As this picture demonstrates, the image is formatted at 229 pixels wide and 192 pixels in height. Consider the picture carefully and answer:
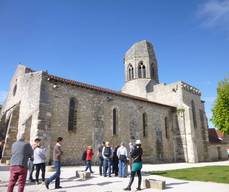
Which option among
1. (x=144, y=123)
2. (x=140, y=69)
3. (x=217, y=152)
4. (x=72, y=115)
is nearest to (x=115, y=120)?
(x=144, y=123)

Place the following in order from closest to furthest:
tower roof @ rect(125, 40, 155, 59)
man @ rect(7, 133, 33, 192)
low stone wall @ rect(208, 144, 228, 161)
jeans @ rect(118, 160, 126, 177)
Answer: man @ rect(7, 133, 33, 192)
jeans @ rect(118, 160, 126, 177)
low stone wall @ rect(208, 144, 228, 161)
tower roof @ rect(125, 40, 155, 59)

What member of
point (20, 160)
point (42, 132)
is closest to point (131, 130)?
point (42, 132)

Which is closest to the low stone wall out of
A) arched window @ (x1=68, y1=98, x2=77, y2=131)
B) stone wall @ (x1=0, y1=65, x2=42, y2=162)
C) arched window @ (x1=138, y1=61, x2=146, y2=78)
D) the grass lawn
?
arched window @ (x1=138, y1=61, x2=146, y2=78)

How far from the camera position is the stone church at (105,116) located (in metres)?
17.2

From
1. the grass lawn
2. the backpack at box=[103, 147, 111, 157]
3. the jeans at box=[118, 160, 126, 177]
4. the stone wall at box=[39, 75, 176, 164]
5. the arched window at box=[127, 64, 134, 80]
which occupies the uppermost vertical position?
the arched window at box=[127, 64, 134, 80]

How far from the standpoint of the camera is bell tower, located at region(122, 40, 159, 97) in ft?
108

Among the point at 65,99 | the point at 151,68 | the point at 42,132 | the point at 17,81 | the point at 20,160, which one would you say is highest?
the point at 151,68

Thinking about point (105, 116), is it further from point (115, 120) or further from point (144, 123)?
point (144, 123)

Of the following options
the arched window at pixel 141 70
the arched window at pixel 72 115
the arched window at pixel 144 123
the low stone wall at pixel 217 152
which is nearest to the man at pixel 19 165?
the arched window at pixel 72 115

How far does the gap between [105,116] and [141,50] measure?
17657 mm

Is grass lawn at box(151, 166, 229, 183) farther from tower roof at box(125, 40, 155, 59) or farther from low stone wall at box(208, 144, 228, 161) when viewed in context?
tower roof at box(125, 40, 155, 59)

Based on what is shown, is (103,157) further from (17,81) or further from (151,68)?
(151,68)

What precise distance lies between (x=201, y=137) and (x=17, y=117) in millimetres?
22661

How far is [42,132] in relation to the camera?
16047mm
